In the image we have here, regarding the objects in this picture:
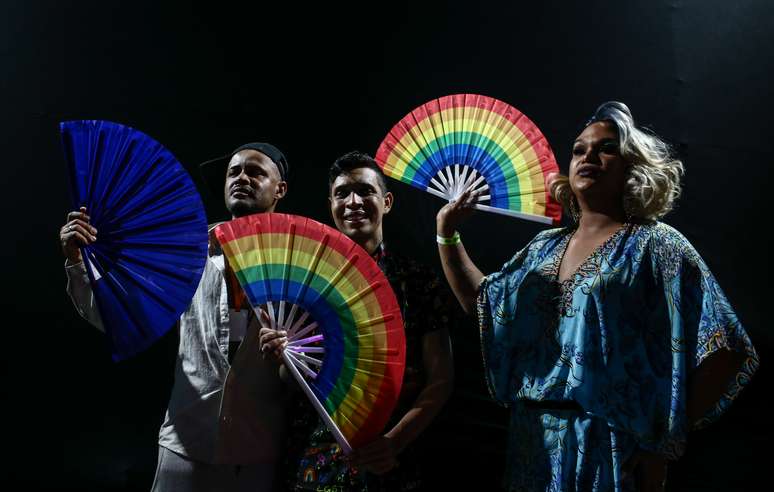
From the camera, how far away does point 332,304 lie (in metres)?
1.69

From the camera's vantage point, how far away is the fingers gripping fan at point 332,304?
1666mm

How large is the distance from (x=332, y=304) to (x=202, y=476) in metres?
0.66

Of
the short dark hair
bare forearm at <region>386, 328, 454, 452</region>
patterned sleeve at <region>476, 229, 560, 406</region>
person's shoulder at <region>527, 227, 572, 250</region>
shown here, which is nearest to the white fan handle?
bare forearm at <region>386, 328, 454, 452</region>

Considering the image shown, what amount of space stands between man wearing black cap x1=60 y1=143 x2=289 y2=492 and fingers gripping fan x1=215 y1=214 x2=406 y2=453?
0.75 ft

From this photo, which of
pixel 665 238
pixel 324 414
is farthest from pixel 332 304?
pixel 665 238

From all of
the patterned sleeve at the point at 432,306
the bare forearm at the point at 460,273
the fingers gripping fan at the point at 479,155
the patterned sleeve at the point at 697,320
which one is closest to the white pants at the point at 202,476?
the patterned sleeve at the point at 432,306

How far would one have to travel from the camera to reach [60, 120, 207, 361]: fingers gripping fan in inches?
67.3

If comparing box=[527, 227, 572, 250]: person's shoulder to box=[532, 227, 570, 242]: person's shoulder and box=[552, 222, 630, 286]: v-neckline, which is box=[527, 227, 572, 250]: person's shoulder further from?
box=[552, 222, 630, 286]: v-neckline

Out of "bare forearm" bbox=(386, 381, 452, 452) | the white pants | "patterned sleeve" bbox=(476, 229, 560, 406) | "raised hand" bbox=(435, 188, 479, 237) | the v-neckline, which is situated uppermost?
"raised hand" bbox=(435, 188, 479, 237)

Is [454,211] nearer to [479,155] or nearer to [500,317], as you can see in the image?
[479,155]

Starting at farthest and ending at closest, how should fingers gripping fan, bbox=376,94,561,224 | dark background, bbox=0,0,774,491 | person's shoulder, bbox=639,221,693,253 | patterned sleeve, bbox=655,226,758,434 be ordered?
dark background, bbox=0,0,774,491 < fingers gripping fan, bbox=376,94,561,224 < person's shoulder, bbox=639,221,693,253 < patterned sleeve, bbox=655,226,758,434

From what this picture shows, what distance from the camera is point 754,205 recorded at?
2.39 m

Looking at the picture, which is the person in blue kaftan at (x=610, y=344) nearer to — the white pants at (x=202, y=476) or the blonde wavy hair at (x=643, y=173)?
the blonde wavy hair at (x=643, y=173)

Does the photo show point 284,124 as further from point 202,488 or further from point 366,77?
point 202,488
